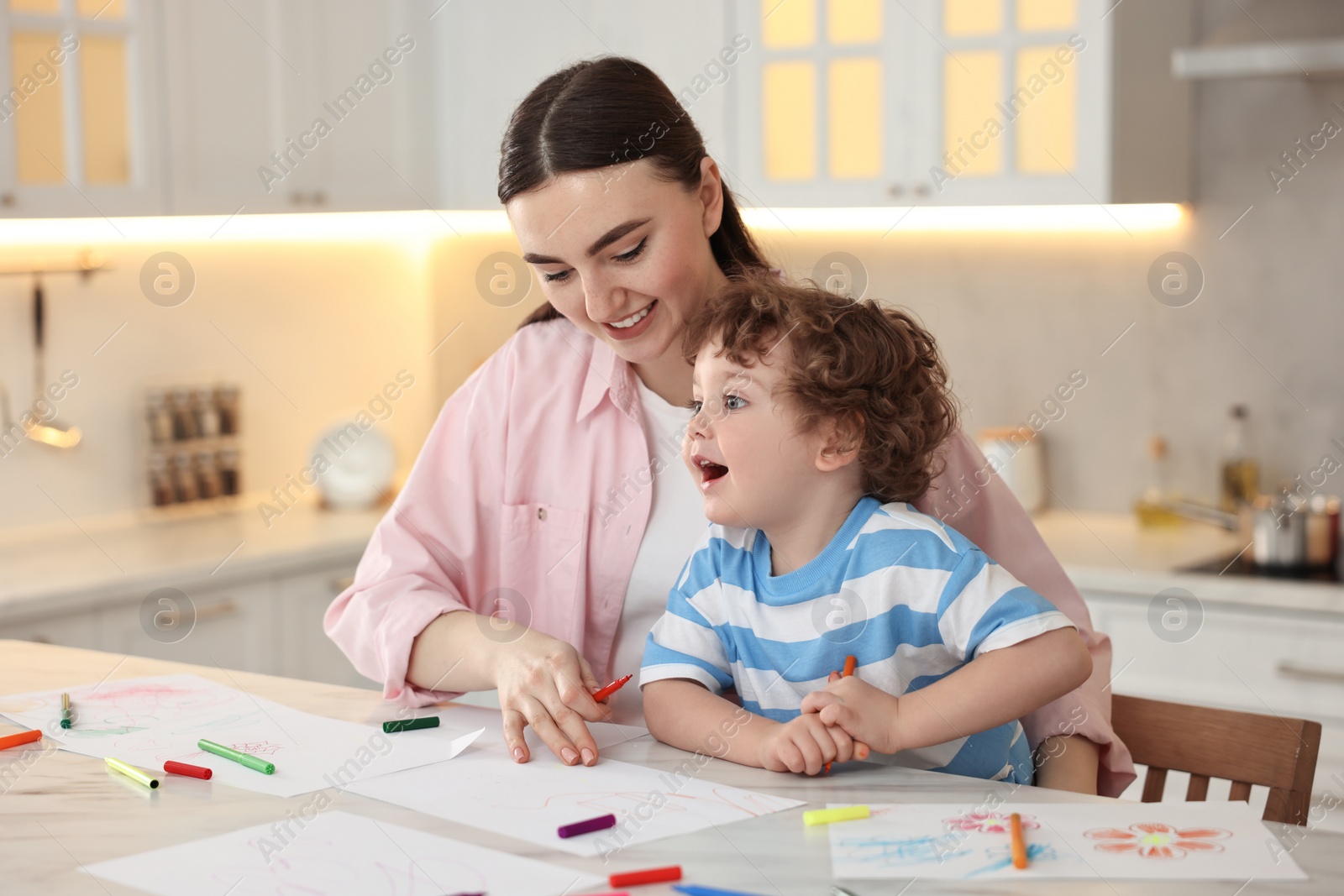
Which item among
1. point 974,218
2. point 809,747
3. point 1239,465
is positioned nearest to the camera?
point 809,747

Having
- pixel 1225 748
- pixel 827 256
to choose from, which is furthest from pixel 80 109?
pixel 1225 748

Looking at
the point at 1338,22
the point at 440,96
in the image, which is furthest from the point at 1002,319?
the point at 440,96

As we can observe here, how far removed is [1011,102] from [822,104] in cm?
43

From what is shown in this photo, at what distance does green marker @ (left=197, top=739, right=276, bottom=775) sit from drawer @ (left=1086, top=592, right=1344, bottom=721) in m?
1.80

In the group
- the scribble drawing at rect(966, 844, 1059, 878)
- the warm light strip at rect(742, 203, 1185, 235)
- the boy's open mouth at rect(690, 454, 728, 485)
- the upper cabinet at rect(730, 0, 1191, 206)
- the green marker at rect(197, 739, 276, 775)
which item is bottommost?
the green marker at rect(197, 739, 276, 775)

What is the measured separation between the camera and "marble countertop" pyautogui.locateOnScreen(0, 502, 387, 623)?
2.56 metres

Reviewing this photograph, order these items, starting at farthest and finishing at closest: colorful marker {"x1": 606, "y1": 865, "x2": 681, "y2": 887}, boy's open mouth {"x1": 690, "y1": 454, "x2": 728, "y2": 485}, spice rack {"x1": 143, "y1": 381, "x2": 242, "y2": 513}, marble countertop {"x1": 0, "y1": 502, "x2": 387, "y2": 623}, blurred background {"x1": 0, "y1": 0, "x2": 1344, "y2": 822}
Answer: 1. spice rack {"x1": 143, "y1": 381, "x2": 242, "y2": 513}
2. blurred background {"x1": 0, "y1": 0, "x2": 1344, "y2": 822}
3. marble countertop {"x1": 0, "y1": 502, "x2": 387, "y2": 623}
4. boy's open mouth {"x1": 690, "y1": 454, "x2": 728, "y2": 485}
5. colorful marker {"x1": 606, "y1": 865, "x2": 681, "y2": 887}

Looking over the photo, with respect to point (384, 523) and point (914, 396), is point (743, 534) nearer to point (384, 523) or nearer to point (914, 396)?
point (914, 396)

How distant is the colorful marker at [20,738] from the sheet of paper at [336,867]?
1.14 ft

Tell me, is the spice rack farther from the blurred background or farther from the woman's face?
the woman's face

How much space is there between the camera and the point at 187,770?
Answer: 1.14m

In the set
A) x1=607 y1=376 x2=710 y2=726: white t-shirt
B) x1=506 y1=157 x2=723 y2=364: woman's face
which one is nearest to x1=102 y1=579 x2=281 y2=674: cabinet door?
x1=607 y1=376 x2=710 y2=726: white t-shirt

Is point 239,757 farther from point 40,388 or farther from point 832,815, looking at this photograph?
point 40,388

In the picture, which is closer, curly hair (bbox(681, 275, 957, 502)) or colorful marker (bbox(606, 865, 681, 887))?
colorful marker (bbox(606, 865, 681, 887))
